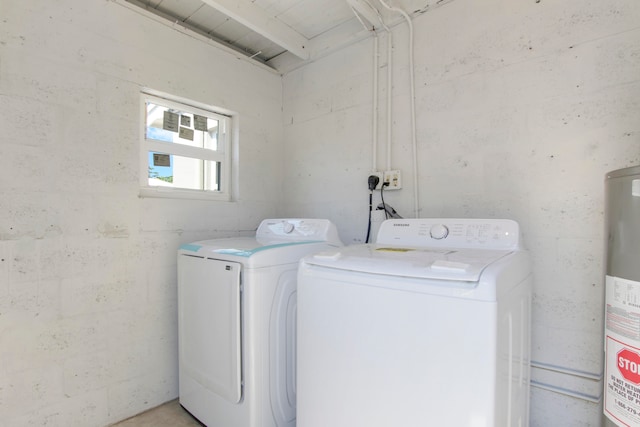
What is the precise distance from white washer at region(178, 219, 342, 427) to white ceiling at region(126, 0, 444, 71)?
1350 millimetres

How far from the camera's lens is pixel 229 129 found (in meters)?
2.33

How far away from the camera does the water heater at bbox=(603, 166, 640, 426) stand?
921 millimetres

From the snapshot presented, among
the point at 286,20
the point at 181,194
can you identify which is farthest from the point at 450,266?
the point at 286,20

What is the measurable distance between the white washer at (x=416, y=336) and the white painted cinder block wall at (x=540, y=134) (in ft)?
0.91

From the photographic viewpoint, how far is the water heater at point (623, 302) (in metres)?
0.92

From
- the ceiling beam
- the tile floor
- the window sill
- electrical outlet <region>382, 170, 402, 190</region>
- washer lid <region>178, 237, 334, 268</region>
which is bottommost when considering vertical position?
the tile floor

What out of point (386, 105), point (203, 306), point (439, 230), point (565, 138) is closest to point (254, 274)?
point (203, 306)

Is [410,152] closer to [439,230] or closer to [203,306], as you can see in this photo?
[439,230]

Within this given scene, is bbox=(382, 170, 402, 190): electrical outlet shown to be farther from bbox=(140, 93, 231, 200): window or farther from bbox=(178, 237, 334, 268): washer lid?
bbox=(140, 93, 231, 200): window

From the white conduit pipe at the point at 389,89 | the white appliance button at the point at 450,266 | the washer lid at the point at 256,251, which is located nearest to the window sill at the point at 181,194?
the washer lid at the point at 256,251

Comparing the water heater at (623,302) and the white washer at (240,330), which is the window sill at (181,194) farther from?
the water heater at (623,302)

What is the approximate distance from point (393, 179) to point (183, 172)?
1359 mm

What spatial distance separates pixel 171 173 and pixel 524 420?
2.19 meters

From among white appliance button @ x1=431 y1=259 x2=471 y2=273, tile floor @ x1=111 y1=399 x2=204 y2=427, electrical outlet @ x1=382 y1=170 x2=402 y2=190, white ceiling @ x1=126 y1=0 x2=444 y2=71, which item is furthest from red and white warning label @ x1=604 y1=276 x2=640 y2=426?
tile floor @ x1=111 y1=399 x2=204 y2=427
